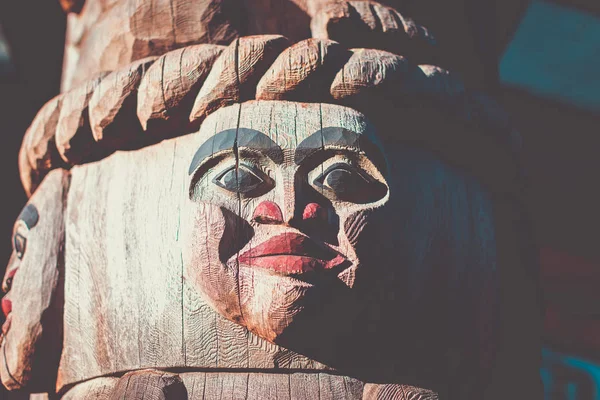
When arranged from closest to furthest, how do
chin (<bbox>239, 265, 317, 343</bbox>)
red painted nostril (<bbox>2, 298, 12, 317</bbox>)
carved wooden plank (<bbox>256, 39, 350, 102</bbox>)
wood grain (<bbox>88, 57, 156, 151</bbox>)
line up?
chin (<bbox>239, 265, 317, 343</bbox>) < carved wooden plank (<bbox>256, 39, 350, 102</bbox>) < wood grain (<bbox>88, 57, 156, 151</bbox>) < red painted nostril (<bbox>2, 298, 12, 317</bbox>)

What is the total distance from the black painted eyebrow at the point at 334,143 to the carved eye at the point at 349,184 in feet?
0.16

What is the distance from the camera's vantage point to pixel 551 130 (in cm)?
401

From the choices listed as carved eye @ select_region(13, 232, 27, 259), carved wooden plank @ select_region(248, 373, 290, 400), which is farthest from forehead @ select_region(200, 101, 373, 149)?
carved eye @ select_region(13, 232, 27, 259)

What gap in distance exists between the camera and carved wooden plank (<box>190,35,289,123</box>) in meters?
2.24

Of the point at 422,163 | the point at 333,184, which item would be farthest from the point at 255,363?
the point at 422,163

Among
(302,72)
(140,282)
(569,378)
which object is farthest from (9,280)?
(569,378)

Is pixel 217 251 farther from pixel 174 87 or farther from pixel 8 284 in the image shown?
pixel 8 284

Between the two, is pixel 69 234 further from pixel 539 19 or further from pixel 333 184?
pixel 539 19

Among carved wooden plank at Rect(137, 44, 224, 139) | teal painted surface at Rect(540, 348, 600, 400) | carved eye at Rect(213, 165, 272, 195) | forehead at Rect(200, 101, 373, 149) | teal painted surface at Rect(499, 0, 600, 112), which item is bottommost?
teal painted surface at Rect(540, 348, 600, 400)

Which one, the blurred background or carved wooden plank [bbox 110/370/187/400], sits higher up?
the blurred background

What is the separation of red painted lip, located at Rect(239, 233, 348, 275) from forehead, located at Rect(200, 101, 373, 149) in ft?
0.75

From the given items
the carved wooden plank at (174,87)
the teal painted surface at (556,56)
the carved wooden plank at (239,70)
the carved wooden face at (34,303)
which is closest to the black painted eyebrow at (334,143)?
the carved wooden plank at (239,70)

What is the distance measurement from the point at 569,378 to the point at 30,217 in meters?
2.22

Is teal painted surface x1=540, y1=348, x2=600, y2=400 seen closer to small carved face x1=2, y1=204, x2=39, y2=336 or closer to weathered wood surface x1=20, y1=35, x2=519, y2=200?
weathered wood surface x1=20, y1=35, x2=519, y2=200
